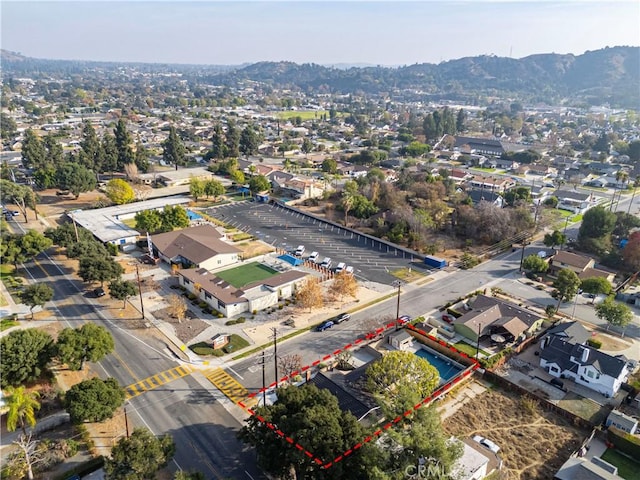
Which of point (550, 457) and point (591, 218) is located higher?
point (591, 218)

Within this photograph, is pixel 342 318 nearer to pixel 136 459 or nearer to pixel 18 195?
pixel 136 459

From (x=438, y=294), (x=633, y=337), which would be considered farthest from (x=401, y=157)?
(x=633, y=337)

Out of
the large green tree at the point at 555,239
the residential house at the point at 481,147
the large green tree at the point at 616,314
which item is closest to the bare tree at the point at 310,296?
the large green tree at the point at 616,314

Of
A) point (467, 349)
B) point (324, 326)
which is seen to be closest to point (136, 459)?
point (324, 326)

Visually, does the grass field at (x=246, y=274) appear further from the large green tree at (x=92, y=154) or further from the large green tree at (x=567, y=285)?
the large green tree at (x=92, y=154)

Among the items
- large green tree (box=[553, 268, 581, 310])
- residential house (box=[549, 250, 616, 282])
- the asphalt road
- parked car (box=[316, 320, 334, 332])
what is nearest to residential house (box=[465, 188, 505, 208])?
residential house (box=[549, 250, 616, 282])

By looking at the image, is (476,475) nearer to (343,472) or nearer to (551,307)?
(343,472)
